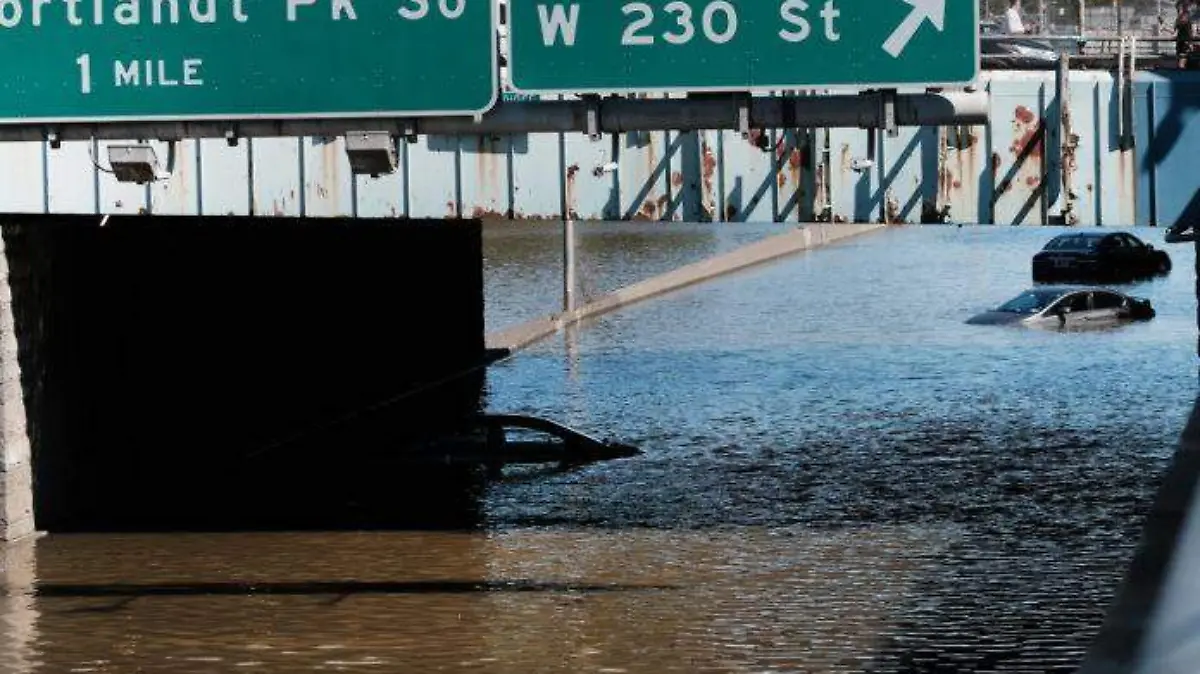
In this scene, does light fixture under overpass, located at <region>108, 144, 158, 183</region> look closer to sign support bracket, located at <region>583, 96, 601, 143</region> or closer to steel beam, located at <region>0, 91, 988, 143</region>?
steel beam, located at <region>0, 91, 988, 143</region>

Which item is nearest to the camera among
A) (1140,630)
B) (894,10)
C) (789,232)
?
(1140,630)

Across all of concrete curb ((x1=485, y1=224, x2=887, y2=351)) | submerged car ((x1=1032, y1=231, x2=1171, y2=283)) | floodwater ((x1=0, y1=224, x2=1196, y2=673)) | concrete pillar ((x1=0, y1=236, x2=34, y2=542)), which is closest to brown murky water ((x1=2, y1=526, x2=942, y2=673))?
floodwater ((x1=0, y1=224, x2=1196, y2=673))

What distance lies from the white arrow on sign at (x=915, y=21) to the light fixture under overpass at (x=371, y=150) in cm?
378

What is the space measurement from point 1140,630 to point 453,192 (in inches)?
626

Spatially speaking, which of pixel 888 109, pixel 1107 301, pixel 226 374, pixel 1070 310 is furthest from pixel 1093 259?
pixel 888 109

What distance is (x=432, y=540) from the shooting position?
25812 mm

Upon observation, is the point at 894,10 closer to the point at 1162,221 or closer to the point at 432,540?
the point at 1162,221

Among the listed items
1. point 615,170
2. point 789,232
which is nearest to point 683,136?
point 615,170

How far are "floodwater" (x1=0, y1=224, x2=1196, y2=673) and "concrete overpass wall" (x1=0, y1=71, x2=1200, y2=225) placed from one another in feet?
13.4

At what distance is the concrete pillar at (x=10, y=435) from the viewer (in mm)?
24141

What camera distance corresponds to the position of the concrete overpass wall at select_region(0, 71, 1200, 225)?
1703 cm

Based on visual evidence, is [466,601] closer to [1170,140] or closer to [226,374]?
[1170,140]

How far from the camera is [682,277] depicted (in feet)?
212

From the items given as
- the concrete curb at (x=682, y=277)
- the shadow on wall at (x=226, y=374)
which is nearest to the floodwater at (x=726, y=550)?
the shadow on wall at (x=226, y=374)
